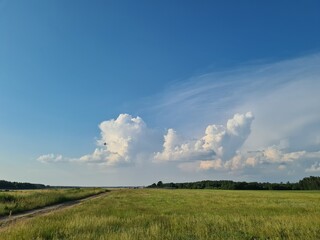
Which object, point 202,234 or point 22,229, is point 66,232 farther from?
point 202,234

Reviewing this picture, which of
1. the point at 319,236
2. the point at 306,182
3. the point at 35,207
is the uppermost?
the point at 306,182

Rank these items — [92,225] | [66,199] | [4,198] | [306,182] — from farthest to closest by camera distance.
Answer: [306,182] → [66,199] → [4,198] → [92,225]

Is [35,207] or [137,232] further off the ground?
[35,207]

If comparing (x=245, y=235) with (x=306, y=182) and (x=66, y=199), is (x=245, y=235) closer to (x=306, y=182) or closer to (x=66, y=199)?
(x=66, y=199)

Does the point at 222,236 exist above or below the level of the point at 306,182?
below

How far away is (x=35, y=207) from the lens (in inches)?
1668

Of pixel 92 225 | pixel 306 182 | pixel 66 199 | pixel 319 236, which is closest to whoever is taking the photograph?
pixel 319 236

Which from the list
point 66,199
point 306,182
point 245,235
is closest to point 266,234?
point 245,235

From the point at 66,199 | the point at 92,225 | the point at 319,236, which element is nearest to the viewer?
the point at 319,236

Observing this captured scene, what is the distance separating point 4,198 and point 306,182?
178 metres

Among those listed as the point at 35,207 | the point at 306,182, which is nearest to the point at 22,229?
the point at 35,207

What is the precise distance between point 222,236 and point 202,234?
93 cm

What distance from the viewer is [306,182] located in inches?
7776

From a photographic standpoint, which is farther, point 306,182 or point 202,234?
point 306,182
